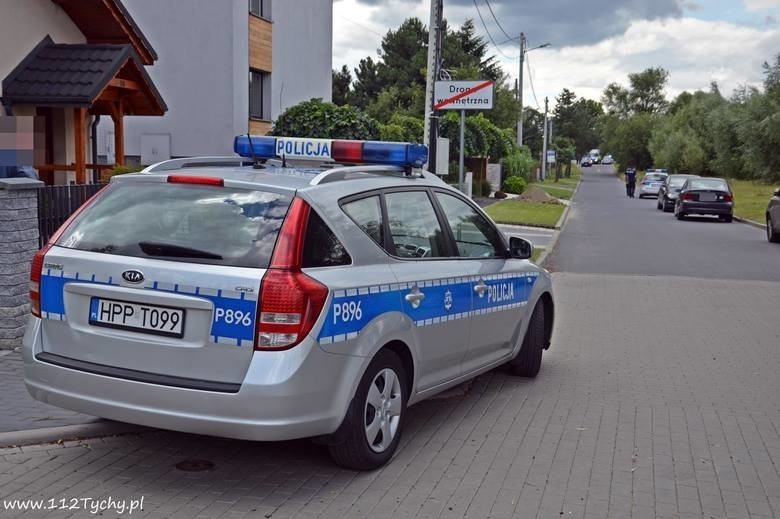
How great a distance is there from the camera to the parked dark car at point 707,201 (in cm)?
3177

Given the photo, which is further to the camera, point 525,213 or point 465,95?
point 525,213

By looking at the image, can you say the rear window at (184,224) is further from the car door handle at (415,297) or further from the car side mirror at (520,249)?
the car side mirror at (520,249)

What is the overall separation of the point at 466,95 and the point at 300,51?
1453cm

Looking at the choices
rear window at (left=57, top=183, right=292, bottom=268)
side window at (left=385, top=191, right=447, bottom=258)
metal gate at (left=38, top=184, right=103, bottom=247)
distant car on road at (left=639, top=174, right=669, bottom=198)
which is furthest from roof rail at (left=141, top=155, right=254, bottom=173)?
distant car on road at (left=639, top=174, right=669, bottom=198)

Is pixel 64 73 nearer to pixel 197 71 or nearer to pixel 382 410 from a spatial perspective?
pixel 197 71

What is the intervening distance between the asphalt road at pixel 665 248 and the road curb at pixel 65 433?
468 inches

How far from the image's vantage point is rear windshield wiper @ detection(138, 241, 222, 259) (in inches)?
180

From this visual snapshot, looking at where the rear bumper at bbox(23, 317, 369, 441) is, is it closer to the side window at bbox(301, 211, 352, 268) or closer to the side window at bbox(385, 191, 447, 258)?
the side window at bbox(301, 211, 352, 268)

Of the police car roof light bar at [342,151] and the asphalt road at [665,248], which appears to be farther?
the asphalt road at [665,248]

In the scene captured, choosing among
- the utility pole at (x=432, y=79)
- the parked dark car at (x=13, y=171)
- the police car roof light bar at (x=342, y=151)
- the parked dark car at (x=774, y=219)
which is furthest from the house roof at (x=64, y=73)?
the parked dark car at (x=774, y=219)

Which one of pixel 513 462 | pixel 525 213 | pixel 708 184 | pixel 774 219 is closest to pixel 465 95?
pixel 513 462

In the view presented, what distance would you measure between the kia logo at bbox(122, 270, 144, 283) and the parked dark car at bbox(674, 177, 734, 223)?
30.0 meters

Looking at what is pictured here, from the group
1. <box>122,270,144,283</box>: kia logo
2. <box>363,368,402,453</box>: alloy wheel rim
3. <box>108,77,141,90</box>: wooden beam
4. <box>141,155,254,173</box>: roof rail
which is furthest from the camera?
<box>108,77,141,90</box>: wooden beam

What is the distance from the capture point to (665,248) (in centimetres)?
2089
